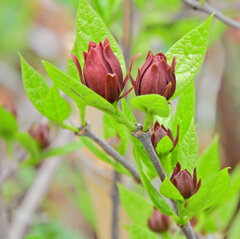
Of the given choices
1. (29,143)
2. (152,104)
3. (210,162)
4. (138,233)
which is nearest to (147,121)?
(152,104)

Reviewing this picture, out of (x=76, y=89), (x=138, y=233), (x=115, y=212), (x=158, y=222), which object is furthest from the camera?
(x=115, y=212)

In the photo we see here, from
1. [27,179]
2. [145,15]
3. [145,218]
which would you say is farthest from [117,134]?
[27,179]

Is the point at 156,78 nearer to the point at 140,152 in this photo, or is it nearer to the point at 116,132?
the point at 140,152

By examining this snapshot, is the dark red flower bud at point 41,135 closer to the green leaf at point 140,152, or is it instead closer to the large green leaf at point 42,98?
the large green leaf at point 42,98

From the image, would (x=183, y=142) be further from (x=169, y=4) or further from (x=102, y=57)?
(x=169, y=4)

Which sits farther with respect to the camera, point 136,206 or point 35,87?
point 136,206

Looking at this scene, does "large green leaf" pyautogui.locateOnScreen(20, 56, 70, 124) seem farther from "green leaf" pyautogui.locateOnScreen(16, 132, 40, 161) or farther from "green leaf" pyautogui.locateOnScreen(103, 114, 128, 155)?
"green leaf" pyautogui.locateOnScreen(16, 132, 40, 161)

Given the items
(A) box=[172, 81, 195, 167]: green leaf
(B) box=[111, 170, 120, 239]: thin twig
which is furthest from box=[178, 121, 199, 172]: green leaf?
(B) box=[111, 170, 120, 239]: thin twig

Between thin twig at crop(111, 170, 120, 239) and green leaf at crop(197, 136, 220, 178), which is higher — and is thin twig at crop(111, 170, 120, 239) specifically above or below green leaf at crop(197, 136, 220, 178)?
below
